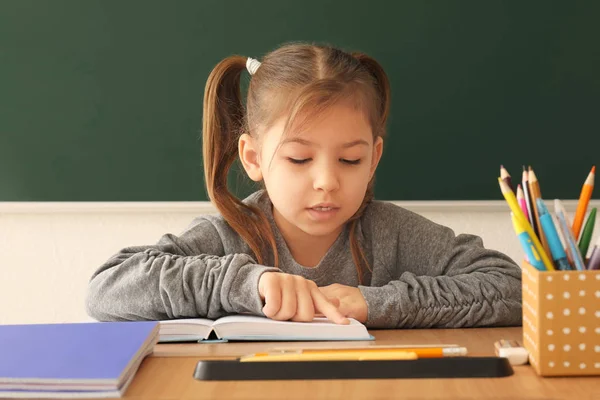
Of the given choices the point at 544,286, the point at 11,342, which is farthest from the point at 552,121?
the point at 11,342

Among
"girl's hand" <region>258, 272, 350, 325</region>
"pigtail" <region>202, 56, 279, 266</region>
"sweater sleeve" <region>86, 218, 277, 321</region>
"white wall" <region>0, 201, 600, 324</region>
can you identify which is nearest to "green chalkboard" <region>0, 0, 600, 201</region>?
"white wall" <region>0, 201, 600, 324</region>

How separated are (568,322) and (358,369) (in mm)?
226

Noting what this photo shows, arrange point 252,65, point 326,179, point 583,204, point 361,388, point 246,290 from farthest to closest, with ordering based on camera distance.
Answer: point 252,65
point 326,179
point 246,290
point 583,204
point 361,388

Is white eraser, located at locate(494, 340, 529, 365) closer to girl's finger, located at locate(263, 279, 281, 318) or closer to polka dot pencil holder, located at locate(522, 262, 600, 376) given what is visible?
polka dot pencil holder, located at locate(522, 262, 600, 376)

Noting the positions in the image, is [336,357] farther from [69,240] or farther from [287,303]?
[69,240]

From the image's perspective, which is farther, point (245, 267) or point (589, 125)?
point (589, 125)

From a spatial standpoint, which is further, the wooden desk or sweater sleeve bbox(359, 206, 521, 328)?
sweater sleeve bbox(359, 206, 521, 328)

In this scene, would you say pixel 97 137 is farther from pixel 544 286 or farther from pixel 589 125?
pixel 544 286

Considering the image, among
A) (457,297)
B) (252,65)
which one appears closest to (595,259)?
(457,297)

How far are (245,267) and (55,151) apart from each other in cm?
133

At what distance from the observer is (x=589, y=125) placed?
229 centimetres

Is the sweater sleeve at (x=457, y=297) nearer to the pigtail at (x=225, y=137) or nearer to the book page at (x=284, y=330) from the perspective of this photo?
the book page at (x=284, y=330)

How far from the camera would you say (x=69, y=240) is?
237 cm

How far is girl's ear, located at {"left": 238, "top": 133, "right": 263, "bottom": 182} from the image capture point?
1519 millimetres
